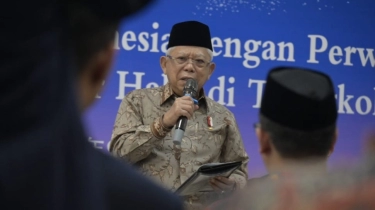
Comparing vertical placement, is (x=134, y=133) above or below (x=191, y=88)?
below

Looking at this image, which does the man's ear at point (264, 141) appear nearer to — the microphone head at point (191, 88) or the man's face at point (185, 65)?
the microphone head at point (191, 88)

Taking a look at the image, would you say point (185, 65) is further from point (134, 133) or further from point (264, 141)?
point (264, 141)

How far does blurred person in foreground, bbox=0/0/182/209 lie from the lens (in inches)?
24.4

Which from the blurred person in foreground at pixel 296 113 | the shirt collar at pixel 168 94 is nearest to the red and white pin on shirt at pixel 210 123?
the shirt collar at pixel 168 94

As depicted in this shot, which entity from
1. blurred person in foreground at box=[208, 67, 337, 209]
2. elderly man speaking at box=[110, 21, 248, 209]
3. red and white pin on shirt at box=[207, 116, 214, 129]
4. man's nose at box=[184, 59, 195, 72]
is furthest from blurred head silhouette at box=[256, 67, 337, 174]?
man's nose at box=[184, 59, 195, 72]

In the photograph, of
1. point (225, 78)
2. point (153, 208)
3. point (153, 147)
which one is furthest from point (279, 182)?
point (225, 78)

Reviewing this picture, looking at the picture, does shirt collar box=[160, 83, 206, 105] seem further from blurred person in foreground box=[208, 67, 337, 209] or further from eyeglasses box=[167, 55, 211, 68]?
blurred person in foreground box=[208, 67, 337, 209]

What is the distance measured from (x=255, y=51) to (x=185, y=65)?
1.04 meters

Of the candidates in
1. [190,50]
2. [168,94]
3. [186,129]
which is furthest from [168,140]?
[190,50]

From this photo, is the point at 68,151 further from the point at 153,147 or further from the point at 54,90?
the point at 153,147

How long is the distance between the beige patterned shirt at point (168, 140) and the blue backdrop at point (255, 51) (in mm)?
863

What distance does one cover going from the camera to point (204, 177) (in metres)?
2.66

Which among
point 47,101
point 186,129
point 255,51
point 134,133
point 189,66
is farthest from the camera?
point 255,51

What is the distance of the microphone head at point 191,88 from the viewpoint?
3015mm
